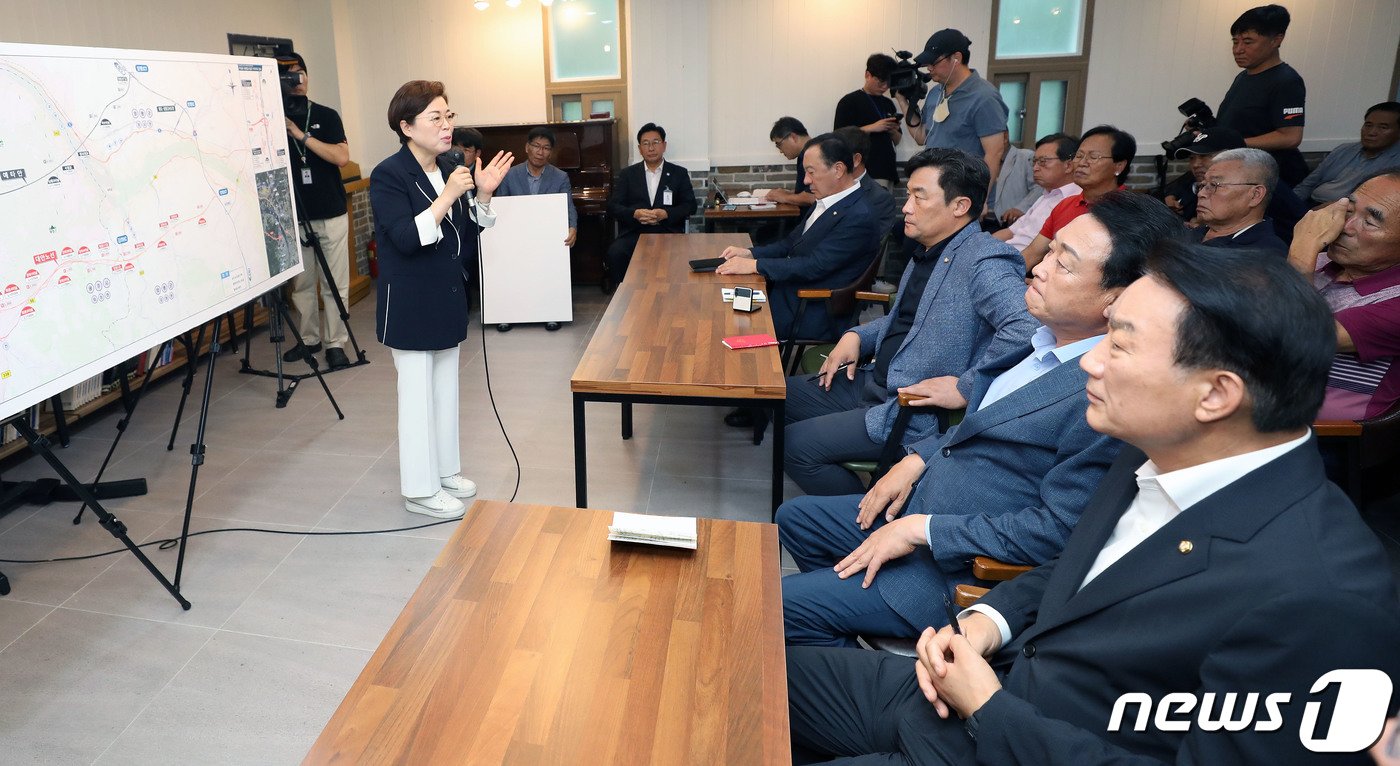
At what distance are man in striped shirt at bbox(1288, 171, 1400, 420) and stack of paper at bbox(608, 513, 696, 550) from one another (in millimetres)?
1883

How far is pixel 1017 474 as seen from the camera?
1750 millimetres

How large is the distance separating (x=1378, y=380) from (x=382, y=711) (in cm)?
274

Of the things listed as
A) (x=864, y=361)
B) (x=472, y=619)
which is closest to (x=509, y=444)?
(x=864, y=361)

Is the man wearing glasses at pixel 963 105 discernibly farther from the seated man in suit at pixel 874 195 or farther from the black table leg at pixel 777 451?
the black table leg at pixel 777 451

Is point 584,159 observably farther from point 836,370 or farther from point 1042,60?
point 836,370

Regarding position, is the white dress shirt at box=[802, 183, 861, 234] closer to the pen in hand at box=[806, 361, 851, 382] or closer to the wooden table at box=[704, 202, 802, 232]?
the pen in hand at box=[806, 361, 851, 382]

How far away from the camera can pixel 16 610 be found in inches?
98.8

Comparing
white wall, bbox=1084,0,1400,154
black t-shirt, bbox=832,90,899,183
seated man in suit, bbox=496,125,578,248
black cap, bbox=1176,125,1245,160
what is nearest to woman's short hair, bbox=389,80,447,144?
seated man in suit, bbox=496,125,578,248

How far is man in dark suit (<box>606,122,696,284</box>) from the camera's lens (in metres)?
6.11

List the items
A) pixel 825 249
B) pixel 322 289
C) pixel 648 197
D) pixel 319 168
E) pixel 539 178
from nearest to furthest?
pixel 825 249 < pixel 319 168 < pixel 322 289 < pixel 539 178 < pixel 648 197

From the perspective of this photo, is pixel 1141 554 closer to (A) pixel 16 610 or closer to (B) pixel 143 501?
(A) pixel 16 610

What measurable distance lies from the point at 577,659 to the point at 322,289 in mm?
4344

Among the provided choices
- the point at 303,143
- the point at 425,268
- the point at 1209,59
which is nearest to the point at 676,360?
the point at 425,268

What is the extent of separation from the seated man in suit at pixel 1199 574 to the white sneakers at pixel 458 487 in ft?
7.46
